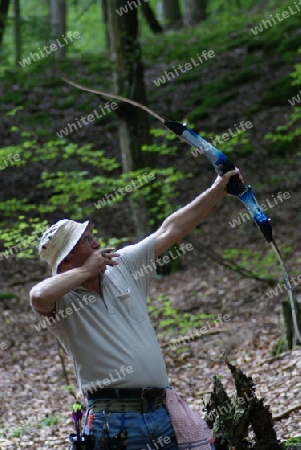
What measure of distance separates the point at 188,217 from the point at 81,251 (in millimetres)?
575

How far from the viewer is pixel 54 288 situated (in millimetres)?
2518

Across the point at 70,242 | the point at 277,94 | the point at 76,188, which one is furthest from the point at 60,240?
the point at 277,94

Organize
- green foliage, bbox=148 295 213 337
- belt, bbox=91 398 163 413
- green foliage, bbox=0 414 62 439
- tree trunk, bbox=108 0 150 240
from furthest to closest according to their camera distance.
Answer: tree trunk, bbox=108 0 150 240 < green foliage, bbox=148 295 213 337 < green foliage, bbox=0 414 62 439 < belt, bbox=91 398 163 413

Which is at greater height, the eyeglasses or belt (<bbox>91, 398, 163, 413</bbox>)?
the eyeglasses

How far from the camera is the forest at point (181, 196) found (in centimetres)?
571

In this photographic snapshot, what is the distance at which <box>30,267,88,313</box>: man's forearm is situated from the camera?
2.52 m

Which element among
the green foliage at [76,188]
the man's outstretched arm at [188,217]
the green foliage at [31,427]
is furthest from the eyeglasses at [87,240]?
the green foliage at [31,427]

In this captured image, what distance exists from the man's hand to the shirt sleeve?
0.22 metres

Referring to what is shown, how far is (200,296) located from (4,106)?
31.9ft

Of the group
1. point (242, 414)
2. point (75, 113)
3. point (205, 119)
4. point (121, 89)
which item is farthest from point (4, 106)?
point (242, 414)

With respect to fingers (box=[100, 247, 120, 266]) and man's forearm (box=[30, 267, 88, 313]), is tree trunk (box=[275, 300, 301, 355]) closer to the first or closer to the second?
fingers (box=[100, 247, 120, 266])

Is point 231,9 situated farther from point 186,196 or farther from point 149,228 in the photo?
point 149,228

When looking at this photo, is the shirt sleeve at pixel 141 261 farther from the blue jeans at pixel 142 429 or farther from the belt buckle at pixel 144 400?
the blue jeans at pixel 142 429

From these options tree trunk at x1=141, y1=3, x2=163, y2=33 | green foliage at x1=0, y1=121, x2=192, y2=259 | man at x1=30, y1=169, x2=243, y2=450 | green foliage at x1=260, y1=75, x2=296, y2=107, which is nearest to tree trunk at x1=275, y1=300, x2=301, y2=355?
green foliage at x1=0, y1=121, x2=192, y2=259
